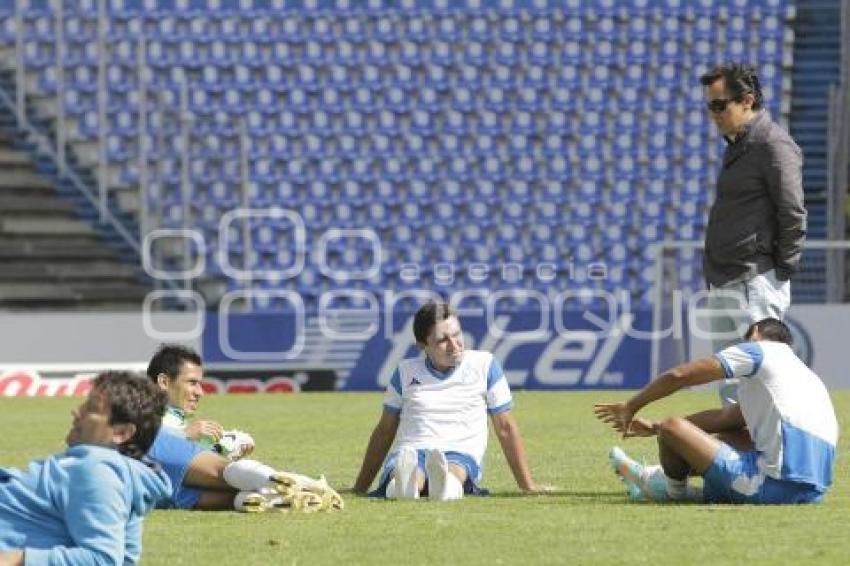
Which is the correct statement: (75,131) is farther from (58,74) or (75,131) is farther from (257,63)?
(257,63)

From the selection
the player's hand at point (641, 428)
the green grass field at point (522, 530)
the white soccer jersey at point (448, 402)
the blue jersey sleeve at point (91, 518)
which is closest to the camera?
the blue jersey sleeve at point (91, 518)

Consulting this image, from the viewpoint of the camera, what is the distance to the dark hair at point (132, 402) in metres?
6.00

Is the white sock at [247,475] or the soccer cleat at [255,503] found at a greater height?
the white sock at [247,475]

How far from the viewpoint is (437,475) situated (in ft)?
33.1

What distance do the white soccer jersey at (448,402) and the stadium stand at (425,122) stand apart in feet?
49.6

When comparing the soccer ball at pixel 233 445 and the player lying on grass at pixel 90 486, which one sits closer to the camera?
the player lying on grass at pixel 90 486

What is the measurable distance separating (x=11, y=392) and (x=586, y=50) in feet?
31.1

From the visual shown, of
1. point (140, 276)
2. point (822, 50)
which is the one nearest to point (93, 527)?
point (140, 276)

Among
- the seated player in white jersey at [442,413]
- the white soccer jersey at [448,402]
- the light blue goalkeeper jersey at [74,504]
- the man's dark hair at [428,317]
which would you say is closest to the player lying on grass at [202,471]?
the seated player in white jersey at [442,413]

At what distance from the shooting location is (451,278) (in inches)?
1021

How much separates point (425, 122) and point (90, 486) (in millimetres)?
21770

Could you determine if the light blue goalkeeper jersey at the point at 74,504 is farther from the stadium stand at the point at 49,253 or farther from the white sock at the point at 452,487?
the stadium stand at the point at 49,253

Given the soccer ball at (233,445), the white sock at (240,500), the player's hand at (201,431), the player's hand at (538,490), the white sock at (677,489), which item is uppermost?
the player's hand at (201,431)

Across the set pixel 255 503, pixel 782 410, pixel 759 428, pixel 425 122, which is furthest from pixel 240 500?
pixel 425 122
